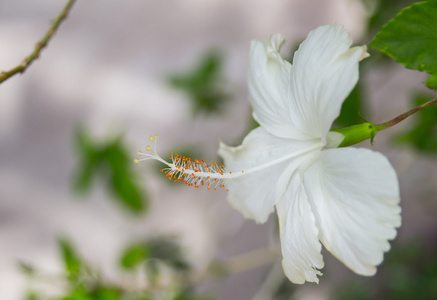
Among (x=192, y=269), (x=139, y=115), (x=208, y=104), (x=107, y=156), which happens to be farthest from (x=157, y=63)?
(x=192, y=269)

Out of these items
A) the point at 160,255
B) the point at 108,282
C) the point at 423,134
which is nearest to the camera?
the point at 423,134

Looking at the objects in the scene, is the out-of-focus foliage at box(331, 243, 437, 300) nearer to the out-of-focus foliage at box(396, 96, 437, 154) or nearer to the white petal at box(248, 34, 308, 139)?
the out-of-focus foliage at box(396, 96, 437, 154)

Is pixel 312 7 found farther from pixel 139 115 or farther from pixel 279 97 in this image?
pixel 279 97

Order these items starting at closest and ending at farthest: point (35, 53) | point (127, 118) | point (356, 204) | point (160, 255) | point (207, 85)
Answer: point (356, 204)
point (35, 53)
point (160, 255)
point (207, 85)
point (127, 118)

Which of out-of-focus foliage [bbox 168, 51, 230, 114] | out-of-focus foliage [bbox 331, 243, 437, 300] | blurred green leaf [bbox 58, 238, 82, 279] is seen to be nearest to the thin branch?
blurred green leaf [bbox 58, 238, 82, 279]

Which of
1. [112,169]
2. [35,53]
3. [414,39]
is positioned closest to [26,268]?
[35,53]

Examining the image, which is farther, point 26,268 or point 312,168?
point 26,268

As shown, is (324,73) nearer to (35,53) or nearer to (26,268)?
(35,53)
